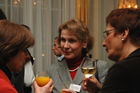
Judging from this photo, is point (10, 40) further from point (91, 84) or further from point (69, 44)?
point (69, 44)

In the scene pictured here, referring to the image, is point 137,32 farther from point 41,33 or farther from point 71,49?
point 41,33

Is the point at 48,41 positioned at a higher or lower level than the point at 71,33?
lower

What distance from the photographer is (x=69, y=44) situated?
2139mm

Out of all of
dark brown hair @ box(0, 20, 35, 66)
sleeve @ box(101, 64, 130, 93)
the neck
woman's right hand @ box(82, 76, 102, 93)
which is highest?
dark brown hair @ box(0, 20, 35, 66)

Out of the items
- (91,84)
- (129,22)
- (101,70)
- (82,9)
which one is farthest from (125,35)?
(82,9)

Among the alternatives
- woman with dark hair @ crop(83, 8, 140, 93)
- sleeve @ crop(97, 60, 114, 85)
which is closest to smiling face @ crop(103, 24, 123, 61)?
woman with dark hair @ crop(83, 8, 140, 93)

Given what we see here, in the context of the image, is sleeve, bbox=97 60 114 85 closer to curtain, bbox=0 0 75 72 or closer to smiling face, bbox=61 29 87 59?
smiling face, bbox=61 29 87 59

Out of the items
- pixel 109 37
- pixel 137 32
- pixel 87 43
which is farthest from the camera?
pixel 87 43

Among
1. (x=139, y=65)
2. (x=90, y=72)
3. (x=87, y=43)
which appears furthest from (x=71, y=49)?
(x=139, y=65)

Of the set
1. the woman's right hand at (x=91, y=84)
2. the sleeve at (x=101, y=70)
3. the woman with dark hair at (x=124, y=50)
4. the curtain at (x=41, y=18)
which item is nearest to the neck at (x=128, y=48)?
the woman with dark hair at (x=124, y=50)

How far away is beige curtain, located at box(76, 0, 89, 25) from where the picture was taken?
3629 millimetres

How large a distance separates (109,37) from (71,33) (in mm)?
642

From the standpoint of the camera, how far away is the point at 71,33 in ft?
6.97

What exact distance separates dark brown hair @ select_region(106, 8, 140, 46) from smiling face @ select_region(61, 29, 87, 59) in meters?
0.69
